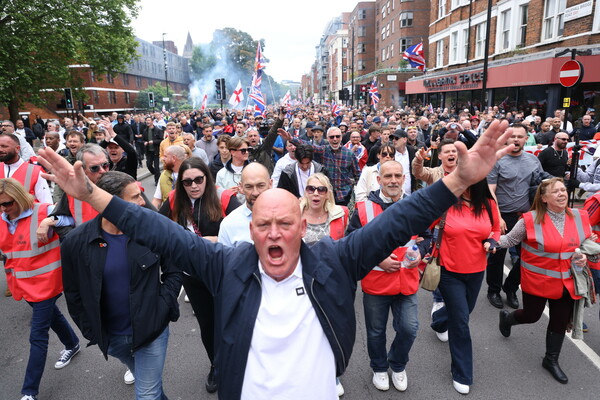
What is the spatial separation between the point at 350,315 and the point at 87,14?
26630 millimetres

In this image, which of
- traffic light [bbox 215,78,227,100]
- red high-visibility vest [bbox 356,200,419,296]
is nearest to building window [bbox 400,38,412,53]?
traffic light [bbox 215,78,227,100]

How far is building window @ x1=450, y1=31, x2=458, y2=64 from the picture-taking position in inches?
1119

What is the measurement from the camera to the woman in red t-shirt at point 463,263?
3.60 meters

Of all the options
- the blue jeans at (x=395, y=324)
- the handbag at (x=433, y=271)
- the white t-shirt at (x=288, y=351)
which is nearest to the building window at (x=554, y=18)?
the handbag at (x=433, y=271)

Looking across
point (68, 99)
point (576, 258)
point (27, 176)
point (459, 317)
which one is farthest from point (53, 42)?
point (576, 258)

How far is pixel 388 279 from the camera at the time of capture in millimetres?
3447

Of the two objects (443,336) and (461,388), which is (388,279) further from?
(443,336)

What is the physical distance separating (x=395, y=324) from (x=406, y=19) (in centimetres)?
4813

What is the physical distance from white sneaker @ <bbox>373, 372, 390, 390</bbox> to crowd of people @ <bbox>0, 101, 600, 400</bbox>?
0.06 ft

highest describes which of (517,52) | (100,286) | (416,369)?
(517,52)

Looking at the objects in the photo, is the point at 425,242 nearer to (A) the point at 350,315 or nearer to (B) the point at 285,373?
(A) the point at 350,315

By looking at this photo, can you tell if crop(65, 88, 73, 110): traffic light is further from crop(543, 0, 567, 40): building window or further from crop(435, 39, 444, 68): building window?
crop(435, 39, 444, 68): building window


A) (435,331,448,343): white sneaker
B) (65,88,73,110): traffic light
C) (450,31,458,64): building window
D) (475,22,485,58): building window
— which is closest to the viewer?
(435,331,448,343): white sneaker

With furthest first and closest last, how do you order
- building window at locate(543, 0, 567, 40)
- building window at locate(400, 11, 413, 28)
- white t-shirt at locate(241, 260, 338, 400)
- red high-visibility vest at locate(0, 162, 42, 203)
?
1. building window at locate(400, 11, 413, 28)
2. building window at locate(543, 0, 567, 40)
3. red high-visibility vest at locate(0, 162, 42, 203)
4. white t-shirt at locate(241, 260, 338, 400)
